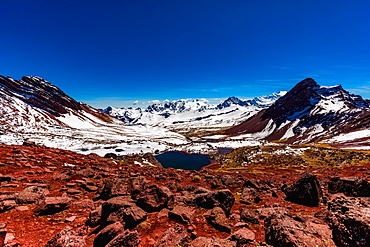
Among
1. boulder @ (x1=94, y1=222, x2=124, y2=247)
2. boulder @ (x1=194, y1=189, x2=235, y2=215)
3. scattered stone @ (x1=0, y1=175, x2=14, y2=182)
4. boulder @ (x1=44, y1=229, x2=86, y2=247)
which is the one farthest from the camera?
scattered stone @ (x1=0, y1=175, x2=14, y2=182)

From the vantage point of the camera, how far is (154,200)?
12.0 meters

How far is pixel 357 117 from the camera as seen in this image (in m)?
182

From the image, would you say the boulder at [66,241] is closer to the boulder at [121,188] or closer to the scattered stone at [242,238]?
the boulder at [121,188]

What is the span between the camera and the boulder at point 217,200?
12680 mm

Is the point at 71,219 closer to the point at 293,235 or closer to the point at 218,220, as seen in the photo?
the point at 218,220

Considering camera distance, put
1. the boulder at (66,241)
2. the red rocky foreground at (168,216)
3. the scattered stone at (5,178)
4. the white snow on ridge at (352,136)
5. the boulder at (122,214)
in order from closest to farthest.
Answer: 1. the red rocky foreground at (168,216)
2. the boulder at (66,241)
3. the boulder at (122,214)
4. the scattered stone at (5,178)
5. the white snow on ridge at (352,136)

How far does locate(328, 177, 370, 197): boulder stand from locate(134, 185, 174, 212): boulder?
A: 16.8m

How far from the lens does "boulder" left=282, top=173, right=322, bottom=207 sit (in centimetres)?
1584

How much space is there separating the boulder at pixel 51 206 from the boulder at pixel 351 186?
79.8 ft

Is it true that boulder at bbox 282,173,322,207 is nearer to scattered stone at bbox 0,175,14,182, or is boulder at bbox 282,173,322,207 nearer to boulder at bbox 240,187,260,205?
boulder at bbox 240,187,260,205

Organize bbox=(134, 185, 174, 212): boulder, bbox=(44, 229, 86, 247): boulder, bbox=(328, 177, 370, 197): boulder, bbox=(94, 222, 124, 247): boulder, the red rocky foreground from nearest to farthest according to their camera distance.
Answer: the red rocky foreground < bbox=(44, 229, 86, 247): boulder < bbox=(94, 222, 124, 247): boulder < bbox=(134, 185, 174, 212): boulder < bbox=(328, 177, 370, 197): boulder

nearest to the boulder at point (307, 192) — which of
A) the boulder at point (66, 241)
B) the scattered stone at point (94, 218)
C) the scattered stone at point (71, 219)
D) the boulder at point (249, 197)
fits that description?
the boulder at point (249, 197)

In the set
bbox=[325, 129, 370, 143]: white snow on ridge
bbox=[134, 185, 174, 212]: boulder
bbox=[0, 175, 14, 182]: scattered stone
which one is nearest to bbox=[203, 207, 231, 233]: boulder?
bbox=[134, 185, 174, 212]: boulder

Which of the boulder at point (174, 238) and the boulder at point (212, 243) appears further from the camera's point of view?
the boulder at point (174, 238)
